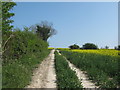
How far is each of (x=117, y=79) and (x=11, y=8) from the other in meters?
18.1

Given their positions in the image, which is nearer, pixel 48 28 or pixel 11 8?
pixel 11 8

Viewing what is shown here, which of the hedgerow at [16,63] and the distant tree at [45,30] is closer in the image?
the hedgerow at [16,63]

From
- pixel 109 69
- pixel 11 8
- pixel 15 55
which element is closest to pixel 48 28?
pixel 11 8

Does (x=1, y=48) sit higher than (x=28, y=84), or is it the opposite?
(x=1, y=48)

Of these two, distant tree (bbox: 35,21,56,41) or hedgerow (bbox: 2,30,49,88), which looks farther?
distant tree (bbox: 35,21,56,41)

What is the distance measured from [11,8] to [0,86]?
17646 millimetres

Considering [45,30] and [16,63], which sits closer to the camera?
[16,63]

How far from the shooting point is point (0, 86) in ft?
21.2

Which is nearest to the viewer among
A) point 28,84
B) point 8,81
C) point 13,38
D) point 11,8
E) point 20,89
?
point 20,89

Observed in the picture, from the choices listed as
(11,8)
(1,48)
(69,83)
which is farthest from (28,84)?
(11,8)

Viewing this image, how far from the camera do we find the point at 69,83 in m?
6.56

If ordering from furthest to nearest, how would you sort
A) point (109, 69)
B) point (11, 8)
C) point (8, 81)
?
point (11, 8), point (109, 69), point (8, 81)

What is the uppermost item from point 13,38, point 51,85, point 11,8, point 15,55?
point 11,8

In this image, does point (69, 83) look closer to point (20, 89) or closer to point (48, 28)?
point (20, 89)
